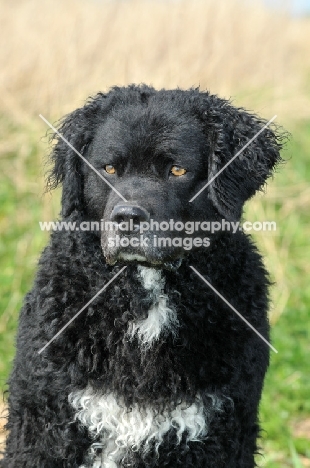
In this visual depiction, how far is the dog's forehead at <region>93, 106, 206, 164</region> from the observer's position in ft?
11.8

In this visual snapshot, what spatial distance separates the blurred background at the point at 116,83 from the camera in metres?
7.75

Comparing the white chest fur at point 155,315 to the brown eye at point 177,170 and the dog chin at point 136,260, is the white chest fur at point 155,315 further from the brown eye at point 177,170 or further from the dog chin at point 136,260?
the brown eye at point 177,170

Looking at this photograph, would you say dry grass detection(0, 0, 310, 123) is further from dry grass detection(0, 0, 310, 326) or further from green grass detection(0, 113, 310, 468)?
green grass detection(0, 113, 310, 468)

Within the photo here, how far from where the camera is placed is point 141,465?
3594mm

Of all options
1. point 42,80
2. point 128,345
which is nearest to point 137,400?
point 128,345


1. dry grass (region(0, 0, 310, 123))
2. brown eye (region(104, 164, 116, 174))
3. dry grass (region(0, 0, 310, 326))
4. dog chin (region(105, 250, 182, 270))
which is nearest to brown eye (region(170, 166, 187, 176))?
brown eye (region(104, 164, 116, 174))

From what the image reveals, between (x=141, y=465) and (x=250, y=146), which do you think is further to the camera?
(x=250, y=146)

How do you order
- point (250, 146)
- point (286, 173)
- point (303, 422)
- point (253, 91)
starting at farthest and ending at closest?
1. point (286, 173)
2. point (253, 91)
3. point (303, 422)
4. point (250, 146)

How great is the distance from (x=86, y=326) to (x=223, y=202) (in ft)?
3.26

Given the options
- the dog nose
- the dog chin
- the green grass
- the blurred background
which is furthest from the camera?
the blurred background

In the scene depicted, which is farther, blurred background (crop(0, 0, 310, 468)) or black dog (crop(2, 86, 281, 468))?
blurred background (crop(0, 0, 310, 468))

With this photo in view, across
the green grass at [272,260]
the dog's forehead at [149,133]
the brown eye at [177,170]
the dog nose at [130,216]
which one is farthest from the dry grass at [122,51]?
the dog nose at [130,216]

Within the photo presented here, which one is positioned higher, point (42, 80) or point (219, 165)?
point (42, 80)

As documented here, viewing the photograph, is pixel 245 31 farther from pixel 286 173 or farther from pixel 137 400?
pixel 137 400
